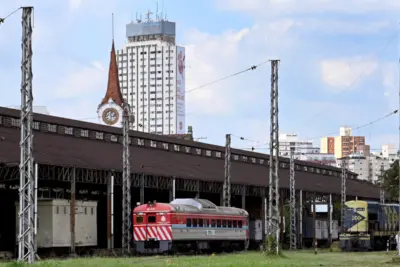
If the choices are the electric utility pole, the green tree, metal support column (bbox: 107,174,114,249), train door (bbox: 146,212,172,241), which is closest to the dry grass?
train door (bbox: 146,212,172,241)

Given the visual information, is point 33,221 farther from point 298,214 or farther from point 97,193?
point 298,214

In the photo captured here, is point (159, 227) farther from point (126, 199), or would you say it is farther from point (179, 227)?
point (126, 199)

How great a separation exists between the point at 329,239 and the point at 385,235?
18.1 m

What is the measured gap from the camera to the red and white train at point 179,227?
5438 centimetres

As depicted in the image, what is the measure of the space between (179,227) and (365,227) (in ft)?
69.5

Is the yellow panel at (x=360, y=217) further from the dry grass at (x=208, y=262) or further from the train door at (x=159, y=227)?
the dry grass at (x=208, y=262)

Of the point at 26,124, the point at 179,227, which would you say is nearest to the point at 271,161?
the point at 179,227

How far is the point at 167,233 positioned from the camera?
2132 inches

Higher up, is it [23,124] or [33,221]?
[23,124]

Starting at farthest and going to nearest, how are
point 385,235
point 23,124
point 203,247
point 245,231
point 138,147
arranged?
point 138,147
point 385,235
point 245,231
point 203,247
point 23,124

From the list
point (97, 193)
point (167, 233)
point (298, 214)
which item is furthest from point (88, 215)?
point (298, 214)

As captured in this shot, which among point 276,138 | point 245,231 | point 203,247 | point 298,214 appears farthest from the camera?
point 298,214

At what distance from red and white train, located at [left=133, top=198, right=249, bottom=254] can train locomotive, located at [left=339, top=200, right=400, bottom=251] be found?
41.8 feet

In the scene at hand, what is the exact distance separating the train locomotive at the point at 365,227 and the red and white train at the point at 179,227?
41.8 ft
